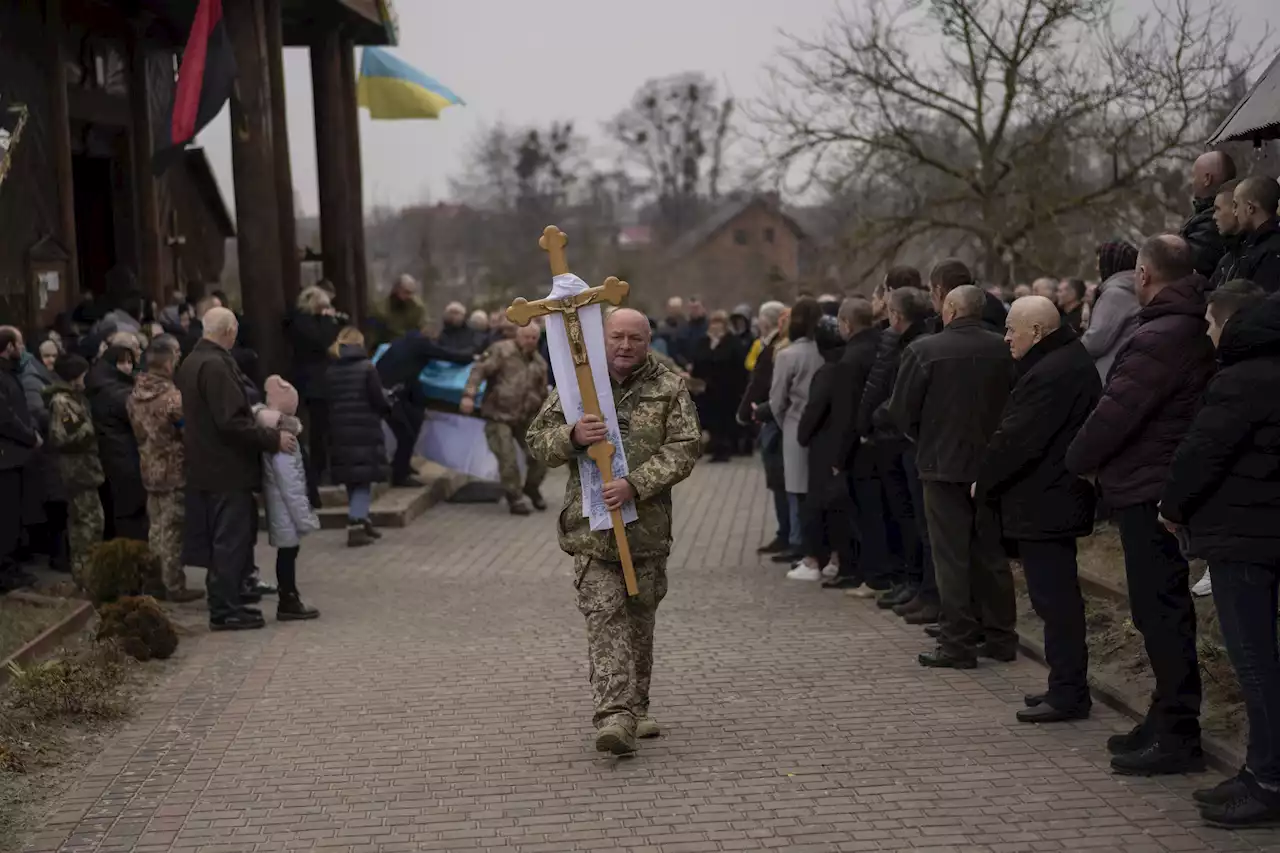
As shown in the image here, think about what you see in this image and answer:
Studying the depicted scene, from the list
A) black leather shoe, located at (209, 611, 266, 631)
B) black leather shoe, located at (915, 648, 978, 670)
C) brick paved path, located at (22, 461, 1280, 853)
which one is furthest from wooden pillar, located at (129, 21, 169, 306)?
black leather shoe, located at (915, 648, 978, 670)

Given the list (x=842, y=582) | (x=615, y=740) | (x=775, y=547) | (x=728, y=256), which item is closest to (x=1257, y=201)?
(x=615, y=740)

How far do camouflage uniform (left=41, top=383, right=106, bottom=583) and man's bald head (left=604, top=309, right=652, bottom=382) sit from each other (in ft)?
17.7

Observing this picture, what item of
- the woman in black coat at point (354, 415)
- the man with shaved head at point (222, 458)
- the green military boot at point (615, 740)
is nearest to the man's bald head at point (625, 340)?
the green military boot at point (615, 740)

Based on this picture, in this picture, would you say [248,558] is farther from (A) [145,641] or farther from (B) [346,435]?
(B) [346,435]

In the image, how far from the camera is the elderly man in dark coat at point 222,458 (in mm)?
10164

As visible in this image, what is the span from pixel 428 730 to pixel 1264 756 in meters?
3.85

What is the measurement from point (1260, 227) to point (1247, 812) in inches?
121

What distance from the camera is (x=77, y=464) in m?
11.4

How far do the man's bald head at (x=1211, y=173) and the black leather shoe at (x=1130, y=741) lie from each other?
3.30 m

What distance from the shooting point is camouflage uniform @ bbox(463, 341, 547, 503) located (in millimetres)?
16297

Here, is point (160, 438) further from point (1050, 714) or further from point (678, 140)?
point (678, 140)

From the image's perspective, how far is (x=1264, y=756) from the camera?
581cm

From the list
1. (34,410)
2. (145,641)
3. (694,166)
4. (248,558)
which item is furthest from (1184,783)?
(694,166)

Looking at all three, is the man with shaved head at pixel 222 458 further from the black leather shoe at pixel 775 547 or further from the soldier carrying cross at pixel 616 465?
the black leather shoe at pixel 775 547
